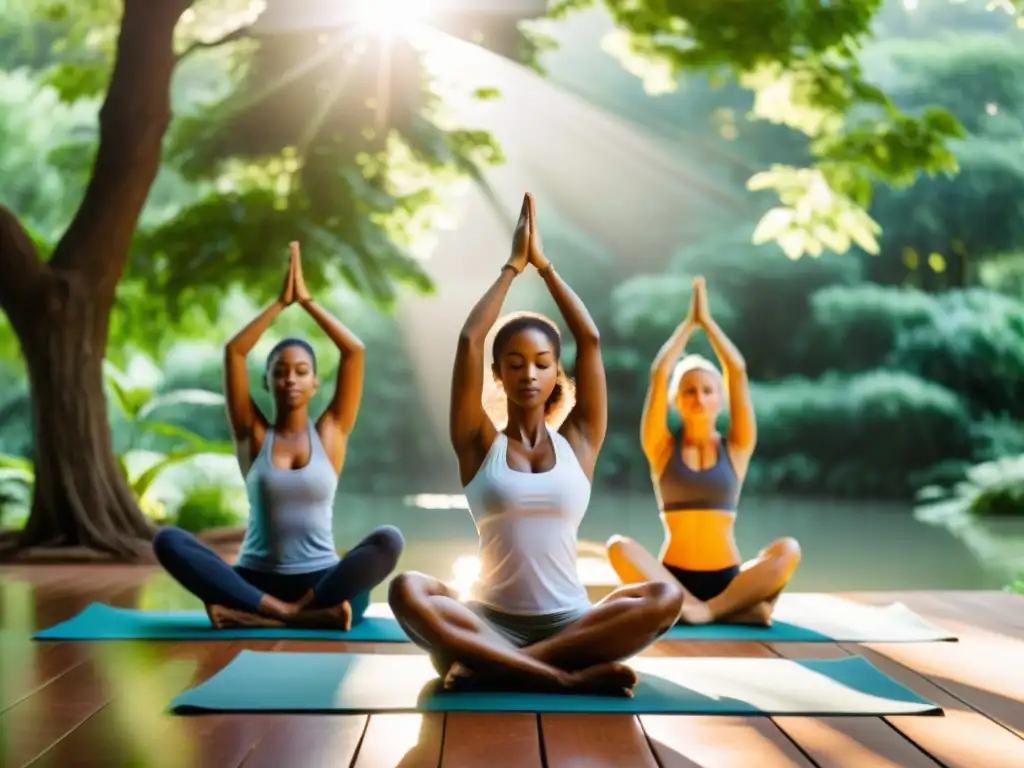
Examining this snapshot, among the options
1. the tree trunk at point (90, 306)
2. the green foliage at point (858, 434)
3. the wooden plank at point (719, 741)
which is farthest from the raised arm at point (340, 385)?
the green foliage at point (858, 434)

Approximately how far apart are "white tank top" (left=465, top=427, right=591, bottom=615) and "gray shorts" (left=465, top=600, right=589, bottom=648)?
0.4 inches

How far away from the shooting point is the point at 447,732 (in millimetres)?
2131

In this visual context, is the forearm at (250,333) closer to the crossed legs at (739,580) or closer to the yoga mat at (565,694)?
the yoga mat at (565,694)

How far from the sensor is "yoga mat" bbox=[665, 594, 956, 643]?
3.33 m

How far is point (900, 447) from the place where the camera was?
1370 cm

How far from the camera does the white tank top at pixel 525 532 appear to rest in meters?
2.44

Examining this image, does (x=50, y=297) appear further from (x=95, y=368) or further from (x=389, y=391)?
(x=389, y=391)

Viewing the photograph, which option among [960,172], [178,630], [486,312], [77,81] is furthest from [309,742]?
[960,172]

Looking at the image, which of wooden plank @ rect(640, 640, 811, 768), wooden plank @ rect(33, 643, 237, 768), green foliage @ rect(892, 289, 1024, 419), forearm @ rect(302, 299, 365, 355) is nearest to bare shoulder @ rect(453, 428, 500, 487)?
wooden plank @ rect(640, 640, 811, 768)

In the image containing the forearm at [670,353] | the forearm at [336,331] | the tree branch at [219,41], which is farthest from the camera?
the tree branch at [219,41]

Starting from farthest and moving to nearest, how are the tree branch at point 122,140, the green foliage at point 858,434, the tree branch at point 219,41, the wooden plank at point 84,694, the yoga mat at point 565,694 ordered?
1. the green foliage at point 858,434
2. the tree branch at point 219,41
3. the tree branch at point 122,140
4. the yoga mat at point 565,694
5. the wooden plank at point 84,694

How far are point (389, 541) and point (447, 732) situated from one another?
4.19 feet

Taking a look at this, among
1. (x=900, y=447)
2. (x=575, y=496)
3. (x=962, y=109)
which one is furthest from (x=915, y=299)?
(x=575, y=496)

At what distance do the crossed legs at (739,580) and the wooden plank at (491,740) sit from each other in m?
1.31
